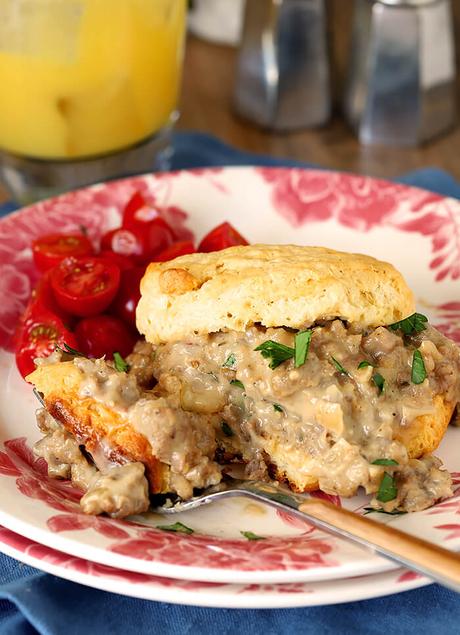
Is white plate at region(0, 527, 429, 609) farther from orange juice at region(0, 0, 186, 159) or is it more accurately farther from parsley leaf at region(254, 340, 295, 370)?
orange juice at region(0, 0, 186, 159)

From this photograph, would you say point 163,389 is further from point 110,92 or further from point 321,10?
point 321,10

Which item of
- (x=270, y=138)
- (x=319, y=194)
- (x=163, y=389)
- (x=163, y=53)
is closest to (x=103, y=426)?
(x=163, y=389)

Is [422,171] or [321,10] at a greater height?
[321,10]

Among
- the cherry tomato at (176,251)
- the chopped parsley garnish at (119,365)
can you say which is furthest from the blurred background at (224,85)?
the chopped parsley garnish at (119,365)

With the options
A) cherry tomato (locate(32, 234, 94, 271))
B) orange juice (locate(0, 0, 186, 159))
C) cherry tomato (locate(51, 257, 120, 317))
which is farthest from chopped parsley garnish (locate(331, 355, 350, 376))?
orange juice (locate(0, 0, 186, 159))

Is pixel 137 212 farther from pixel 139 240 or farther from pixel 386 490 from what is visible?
pixel 386 490

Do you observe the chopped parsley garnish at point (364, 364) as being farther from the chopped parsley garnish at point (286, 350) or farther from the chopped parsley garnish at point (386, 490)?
the chopped parsley garnish at point (386, 490)

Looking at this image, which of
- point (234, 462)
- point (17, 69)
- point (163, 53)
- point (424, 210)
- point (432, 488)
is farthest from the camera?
point (163, 53)
